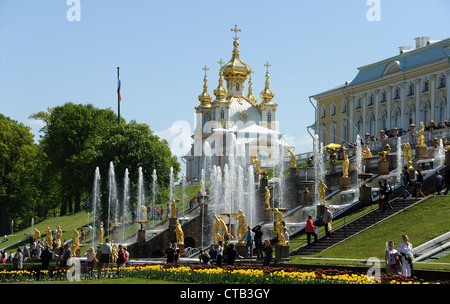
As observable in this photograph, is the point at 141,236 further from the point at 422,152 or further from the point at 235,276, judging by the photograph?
the point at 235,276

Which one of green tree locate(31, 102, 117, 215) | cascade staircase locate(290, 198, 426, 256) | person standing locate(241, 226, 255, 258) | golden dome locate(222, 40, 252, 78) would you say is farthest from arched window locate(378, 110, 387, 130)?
golden dome locate(222, 40, 252, 78)

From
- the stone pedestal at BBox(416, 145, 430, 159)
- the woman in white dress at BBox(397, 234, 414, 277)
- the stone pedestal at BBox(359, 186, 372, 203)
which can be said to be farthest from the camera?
the stone pedestal at BBox(416, 145, 430, 159)

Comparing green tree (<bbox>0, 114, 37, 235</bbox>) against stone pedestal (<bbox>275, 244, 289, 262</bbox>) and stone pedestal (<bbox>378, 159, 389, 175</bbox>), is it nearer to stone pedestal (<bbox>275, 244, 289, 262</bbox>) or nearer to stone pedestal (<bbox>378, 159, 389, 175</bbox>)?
stone pedestal (<bbox>378, 159, 389, 175</bbox>)

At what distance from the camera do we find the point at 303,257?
29.7 m

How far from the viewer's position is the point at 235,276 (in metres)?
22.7

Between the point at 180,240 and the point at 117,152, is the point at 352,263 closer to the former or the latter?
the point at 180,240

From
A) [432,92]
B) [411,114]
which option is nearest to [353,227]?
[432,92]

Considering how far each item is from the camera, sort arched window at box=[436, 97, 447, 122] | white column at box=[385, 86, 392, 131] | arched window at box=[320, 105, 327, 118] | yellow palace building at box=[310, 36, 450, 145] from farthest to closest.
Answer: arched window at box=[320, 105, 327, 118], white column at box=[385, 86, 392, 131], yellow palace building at box=[310, 36, 450, 145], arched window at box=[436, 97, 447, 122]

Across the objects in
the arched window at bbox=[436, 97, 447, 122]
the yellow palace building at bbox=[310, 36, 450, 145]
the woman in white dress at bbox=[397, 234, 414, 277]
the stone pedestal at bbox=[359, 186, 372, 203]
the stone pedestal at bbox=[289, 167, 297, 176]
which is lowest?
the woman in white dress at bbox=[397, 234, 414, 277]

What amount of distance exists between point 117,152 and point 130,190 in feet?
11.2

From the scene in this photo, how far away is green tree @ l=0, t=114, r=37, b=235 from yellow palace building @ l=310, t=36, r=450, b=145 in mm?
30195

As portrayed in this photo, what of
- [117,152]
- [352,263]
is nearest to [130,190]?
[117,152]

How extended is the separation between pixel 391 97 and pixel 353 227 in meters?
44.2

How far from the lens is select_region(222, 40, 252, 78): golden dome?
11856cm
